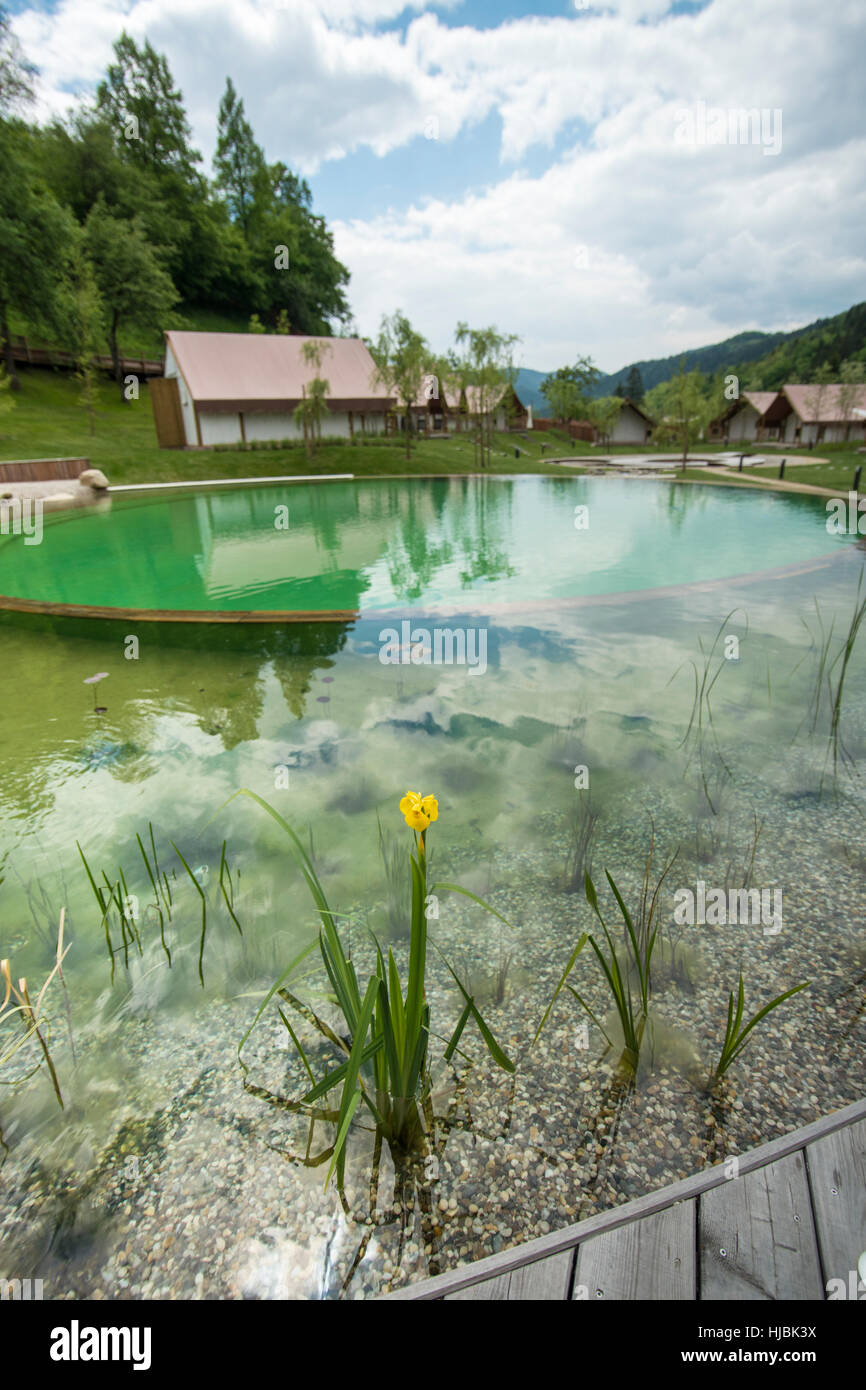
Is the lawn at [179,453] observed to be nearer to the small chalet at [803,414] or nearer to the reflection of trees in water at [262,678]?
the small chalet at [803,414]

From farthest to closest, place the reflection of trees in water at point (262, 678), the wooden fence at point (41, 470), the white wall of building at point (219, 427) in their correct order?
the white wall of building at point (219, 427)
the wooden fence at point (41, 470)
the reflection of trees in water at point (262, 678)

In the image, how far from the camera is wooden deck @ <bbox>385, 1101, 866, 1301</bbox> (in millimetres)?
1337

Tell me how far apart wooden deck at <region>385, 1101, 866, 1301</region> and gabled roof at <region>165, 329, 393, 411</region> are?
31088mm

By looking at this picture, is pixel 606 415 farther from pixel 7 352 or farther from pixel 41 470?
pixel 41 470

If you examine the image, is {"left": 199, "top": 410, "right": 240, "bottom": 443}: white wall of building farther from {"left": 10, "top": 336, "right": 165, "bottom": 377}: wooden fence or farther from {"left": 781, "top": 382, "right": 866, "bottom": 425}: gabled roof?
{"left": 781, "top": 382, "right": 866, "bottom": 425}: gabled roof

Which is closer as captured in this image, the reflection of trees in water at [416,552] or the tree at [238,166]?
the reflection of trees in water at [416,552]

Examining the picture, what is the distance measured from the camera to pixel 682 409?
29.1 metres

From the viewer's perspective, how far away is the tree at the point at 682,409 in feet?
95.4

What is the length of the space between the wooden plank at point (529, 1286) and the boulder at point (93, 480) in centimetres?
2139

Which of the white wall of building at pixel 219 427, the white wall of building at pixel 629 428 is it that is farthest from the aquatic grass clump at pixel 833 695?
the white wall of building at pixel 629 428

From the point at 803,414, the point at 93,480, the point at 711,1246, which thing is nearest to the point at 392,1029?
the point at 711,1246

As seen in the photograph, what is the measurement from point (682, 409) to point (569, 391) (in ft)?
86.7

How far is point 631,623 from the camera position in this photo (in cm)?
696

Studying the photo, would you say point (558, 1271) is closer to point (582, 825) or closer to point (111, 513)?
point (582, 825)
